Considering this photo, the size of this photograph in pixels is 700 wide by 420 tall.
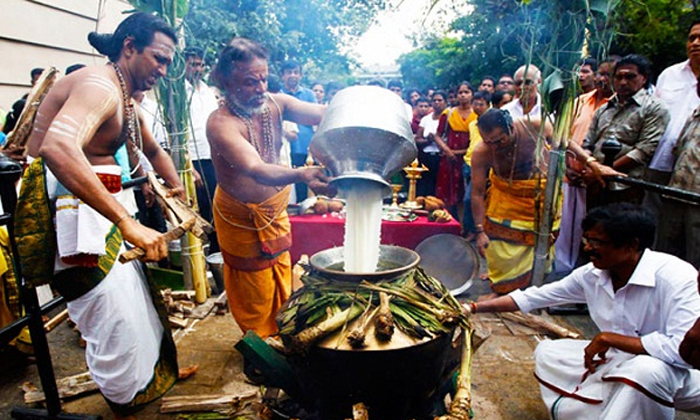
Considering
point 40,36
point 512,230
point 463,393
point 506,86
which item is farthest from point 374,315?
point 40,36

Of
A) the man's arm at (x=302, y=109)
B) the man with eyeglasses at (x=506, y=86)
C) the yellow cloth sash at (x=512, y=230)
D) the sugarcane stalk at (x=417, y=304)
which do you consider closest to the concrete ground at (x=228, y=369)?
the yellow cloth sash at (x=512, y=230)

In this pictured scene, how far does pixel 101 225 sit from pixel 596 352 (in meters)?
2.60

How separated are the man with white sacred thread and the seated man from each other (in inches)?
75.2

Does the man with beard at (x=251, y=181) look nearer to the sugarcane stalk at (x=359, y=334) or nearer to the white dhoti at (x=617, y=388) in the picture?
the sugarcane stalk at (x=359, y=334)

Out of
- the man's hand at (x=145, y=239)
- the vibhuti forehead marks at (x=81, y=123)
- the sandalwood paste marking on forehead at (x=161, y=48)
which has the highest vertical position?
the sandalwood paste marking on forehead at (x=161, y=48)

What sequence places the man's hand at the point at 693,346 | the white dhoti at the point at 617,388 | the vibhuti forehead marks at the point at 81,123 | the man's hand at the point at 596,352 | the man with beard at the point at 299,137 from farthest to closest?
the man with beard at the point at 299,137, the man's hand at the point at 596,352, the white dhoti at the point at 617,388, the vibhuti forehead marks at the point at 81,123, the man's hand at the point at 693,346

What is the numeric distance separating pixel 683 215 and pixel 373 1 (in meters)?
5.18

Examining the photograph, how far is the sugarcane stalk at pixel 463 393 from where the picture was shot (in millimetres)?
1604

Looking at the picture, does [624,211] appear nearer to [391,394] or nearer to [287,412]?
[391,394]

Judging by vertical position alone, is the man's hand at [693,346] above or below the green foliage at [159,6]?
below

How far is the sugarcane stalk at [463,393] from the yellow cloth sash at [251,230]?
1.51m

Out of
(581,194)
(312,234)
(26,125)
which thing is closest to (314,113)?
(312,234)

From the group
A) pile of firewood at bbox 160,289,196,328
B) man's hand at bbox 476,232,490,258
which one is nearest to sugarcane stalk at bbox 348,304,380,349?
pile of firewood at bbox 160,289,196,328

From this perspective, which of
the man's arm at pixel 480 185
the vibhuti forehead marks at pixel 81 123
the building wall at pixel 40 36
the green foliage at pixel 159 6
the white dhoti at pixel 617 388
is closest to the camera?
the vibhuti forehead marks at pixel 81 123
